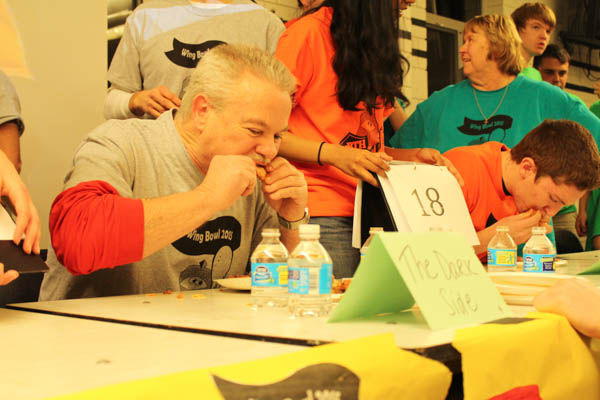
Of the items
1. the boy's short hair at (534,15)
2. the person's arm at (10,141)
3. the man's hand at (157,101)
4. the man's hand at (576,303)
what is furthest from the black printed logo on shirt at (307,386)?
the boy's short hair at (534,15)

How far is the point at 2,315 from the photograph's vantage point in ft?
3.81

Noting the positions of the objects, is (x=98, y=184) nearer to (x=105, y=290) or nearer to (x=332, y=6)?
(x=105, y=290)

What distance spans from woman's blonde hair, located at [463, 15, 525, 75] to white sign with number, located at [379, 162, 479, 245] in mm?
734

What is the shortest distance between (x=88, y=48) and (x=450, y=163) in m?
1.63

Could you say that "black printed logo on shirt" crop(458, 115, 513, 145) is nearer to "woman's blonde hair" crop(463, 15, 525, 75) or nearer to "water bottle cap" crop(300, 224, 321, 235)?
"woman's blonde hair" crop(463, 15, 525, 75)

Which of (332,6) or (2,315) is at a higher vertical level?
(332,6)

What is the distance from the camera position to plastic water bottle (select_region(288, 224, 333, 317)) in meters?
1.04

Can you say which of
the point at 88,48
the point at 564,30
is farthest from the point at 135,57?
the point at 564,30

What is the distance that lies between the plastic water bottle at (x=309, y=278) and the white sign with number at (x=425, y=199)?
89 cm

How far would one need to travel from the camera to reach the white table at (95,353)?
2.21ft

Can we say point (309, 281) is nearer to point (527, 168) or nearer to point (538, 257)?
point (538, 257)

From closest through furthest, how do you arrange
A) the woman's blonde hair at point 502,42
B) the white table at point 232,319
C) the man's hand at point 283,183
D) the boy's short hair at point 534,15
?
the white table at point 232,319
the man's hand at point 283,183
the woman's blonde hair at point 502,42
the boy's short hair at point 534,15

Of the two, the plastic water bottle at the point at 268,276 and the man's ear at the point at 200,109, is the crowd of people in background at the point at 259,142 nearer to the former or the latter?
the man's ear at the point at 200,109

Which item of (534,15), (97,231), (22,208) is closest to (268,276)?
(97,231)
